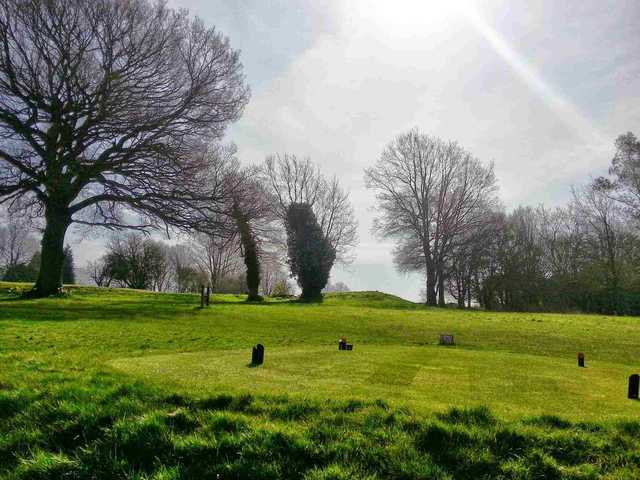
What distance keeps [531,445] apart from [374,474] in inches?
61.6

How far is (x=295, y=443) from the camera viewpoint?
13.3ft

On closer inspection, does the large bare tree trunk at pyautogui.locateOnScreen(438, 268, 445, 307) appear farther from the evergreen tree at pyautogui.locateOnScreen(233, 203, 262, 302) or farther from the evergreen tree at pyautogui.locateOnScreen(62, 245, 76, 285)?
the evergreen tree at pyautogui.locateOnScreen(62, 245, 76, 285)

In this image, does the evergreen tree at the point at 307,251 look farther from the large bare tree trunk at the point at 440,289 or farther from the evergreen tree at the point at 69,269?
the evergreen tree at the point at 69,269

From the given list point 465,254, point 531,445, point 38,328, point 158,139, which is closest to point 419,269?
point 465,254

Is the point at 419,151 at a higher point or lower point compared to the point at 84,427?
higher

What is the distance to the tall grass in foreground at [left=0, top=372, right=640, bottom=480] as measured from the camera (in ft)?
12.2

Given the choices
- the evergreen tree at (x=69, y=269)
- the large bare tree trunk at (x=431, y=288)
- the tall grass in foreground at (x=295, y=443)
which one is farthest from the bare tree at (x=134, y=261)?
the tall grass in foreground at (x=295, y=443)

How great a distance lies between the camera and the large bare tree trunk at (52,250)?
23453 mm

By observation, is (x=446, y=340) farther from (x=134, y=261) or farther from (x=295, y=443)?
A: (x=134, y=261)

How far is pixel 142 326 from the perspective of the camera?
14.4 meters

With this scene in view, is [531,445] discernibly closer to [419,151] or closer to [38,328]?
[38,328]

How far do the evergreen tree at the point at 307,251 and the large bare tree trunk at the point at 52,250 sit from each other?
20305 millimetres

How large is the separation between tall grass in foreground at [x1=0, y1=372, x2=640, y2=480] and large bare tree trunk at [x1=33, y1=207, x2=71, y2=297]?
21859 mm

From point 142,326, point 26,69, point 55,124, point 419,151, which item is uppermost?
point 419,151
